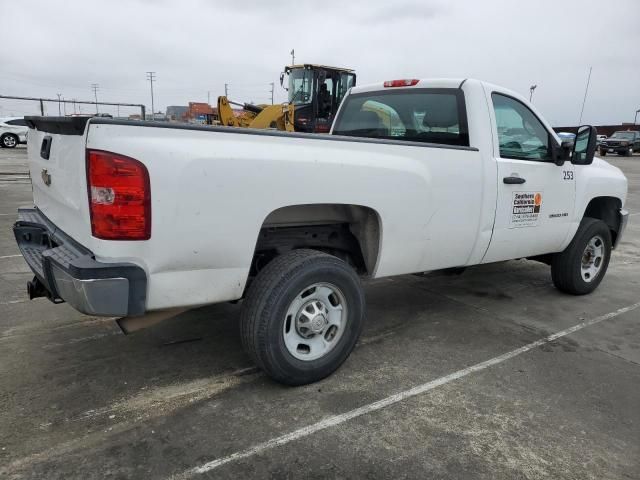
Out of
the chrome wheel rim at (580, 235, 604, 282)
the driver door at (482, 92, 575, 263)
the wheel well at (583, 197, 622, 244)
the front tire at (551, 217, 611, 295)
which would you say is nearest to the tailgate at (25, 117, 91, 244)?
the driver door at (482, 92, 575, 263)

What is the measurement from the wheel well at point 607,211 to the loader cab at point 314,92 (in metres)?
11.0

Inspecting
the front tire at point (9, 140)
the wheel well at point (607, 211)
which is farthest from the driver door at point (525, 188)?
the front tire at point (9, 140)

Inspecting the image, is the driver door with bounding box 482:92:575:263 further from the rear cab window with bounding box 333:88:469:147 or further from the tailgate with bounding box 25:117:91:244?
the tailgate with bounding box 25:117:91:244

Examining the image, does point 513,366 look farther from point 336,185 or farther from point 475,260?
point 336,185

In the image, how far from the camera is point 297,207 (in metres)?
3.07

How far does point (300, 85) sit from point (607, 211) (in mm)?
12212

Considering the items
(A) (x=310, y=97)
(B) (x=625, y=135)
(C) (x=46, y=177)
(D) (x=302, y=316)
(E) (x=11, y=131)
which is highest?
(A) (x=310, y=97)

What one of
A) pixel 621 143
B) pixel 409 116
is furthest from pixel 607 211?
A: pixel 621 143

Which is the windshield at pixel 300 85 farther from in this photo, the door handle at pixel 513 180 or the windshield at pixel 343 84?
the door handle at pixel 513 180

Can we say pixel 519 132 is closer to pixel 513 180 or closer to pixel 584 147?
pixel 513 180

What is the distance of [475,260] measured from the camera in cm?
394

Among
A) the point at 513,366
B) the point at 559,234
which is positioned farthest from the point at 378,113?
the point at 513,366

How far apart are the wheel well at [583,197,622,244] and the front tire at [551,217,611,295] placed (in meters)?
0.21

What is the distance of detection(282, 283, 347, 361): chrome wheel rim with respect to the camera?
9.95 feet
